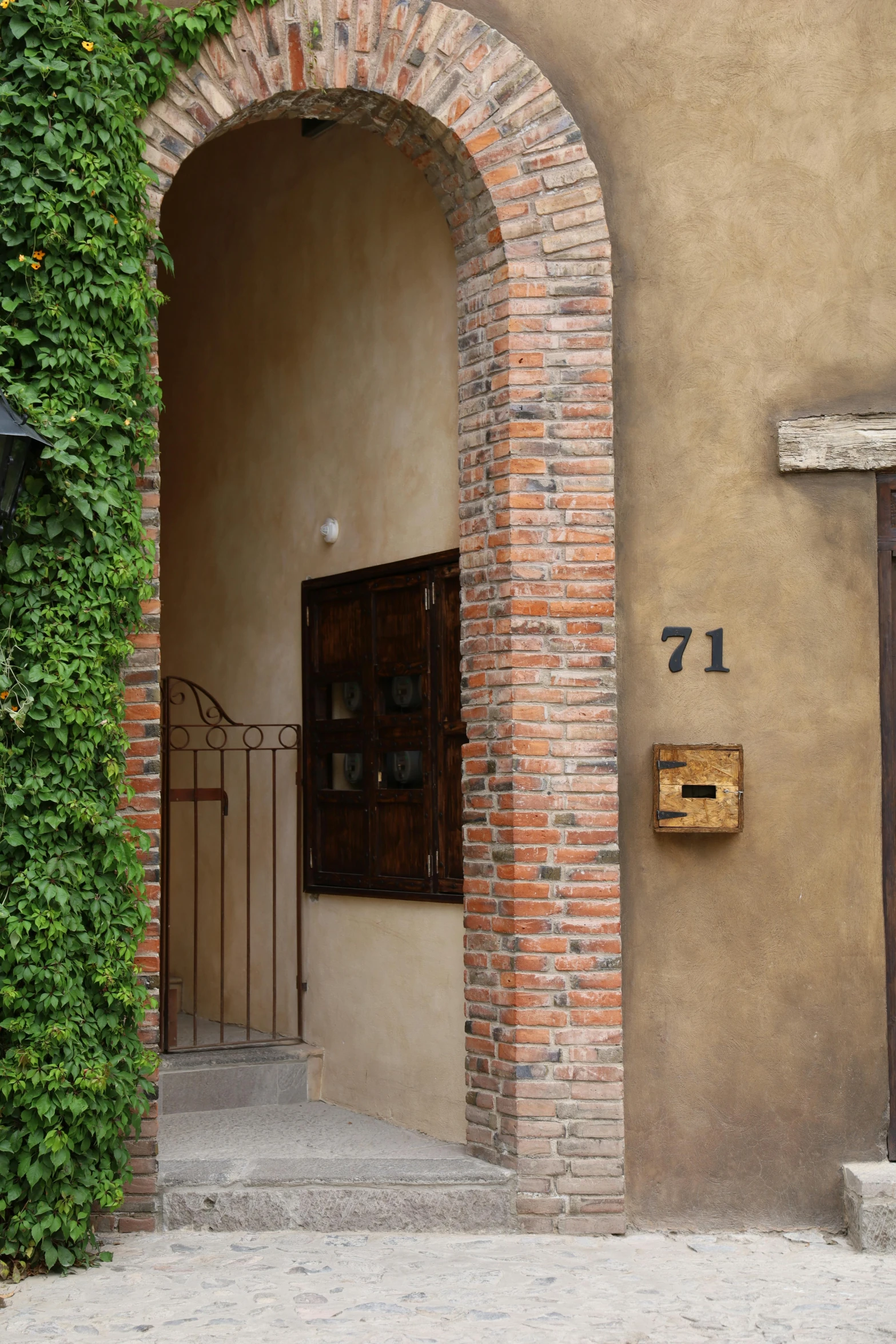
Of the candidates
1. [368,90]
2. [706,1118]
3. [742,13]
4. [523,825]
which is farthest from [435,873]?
[742,13]

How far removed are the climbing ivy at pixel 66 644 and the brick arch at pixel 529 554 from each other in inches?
20.7

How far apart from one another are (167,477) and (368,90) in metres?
3.77

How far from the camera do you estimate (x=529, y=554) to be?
5719 mm

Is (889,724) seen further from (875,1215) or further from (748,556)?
(875,1215)

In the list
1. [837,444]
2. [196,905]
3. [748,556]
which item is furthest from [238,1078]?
[837,444]

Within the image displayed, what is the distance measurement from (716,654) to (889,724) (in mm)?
774

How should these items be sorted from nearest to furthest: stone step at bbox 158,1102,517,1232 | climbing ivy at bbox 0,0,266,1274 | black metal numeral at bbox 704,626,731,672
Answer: climbing ivy at bbox 0,0,266,1274 < stone step at bbox 158,1102,517,1232 < black metal numeral at bbox 704,626,731,672

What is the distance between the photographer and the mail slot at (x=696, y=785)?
5.68m

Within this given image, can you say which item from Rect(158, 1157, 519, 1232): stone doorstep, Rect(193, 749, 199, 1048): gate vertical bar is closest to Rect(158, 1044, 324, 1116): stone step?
Rect(193, 749, 199, 1048): gate vertical bar

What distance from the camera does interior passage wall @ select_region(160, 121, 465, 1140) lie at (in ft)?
21.3

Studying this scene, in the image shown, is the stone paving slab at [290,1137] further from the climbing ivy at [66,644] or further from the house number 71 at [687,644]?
the house number 71 at [687,644]

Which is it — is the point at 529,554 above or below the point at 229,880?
above

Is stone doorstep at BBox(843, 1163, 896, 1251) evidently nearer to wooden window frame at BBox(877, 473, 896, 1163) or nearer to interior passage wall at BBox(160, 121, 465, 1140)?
wooden window frame at BBox(877, 473, 896, 1163)

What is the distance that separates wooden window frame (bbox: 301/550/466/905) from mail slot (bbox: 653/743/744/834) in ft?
3.35
